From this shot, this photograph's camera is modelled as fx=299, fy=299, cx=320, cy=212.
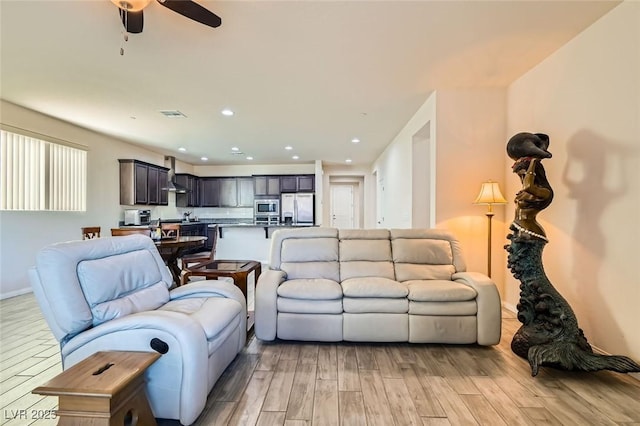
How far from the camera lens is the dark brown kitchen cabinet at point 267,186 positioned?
795 centimetres

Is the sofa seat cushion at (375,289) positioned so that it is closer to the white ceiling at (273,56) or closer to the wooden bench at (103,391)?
the wooden bench at (103,391)

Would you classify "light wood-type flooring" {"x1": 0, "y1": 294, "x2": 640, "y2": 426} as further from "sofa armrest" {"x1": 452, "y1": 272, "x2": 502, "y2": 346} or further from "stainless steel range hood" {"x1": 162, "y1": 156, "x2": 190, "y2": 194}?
"stainless steel range hood" {"x1": 162, "y1": 156, "x2": 190, "y2": 194}

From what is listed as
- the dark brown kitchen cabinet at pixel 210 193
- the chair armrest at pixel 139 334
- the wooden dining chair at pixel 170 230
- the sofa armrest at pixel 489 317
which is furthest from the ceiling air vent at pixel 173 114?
the sofa armrest at pixel 489 317

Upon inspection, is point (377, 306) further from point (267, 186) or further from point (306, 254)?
point (267, 186)

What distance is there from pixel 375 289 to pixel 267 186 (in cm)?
583

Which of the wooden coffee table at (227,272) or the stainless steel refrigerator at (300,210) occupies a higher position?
the stainless steel refrigerator at (300,210)

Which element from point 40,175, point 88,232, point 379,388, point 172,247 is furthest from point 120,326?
point 40,175

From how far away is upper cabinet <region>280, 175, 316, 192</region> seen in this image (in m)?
7.94

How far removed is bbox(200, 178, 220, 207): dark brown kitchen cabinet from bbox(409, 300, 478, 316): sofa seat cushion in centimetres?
683

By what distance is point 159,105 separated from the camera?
3.93 metres

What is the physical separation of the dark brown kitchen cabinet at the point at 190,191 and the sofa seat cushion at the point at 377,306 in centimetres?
642

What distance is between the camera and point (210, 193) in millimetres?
8258

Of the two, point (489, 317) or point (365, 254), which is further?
point (365, 254)

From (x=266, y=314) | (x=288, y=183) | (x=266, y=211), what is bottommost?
(x=266, y=314)
